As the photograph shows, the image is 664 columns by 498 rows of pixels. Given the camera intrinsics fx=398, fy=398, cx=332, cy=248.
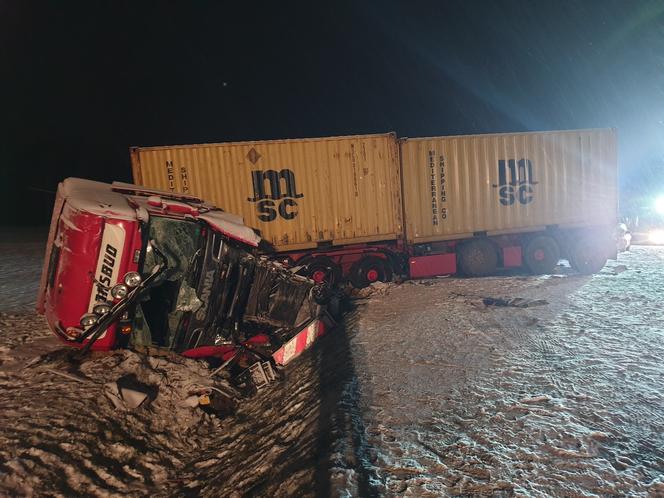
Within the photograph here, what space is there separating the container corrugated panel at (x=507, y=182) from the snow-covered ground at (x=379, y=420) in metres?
4.42

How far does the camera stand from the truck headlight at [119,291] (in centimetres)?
377

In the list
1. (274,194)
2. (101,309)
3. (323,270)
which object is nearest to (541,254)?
(323,270)

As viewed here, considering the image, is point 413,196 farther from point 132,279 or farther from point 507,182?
point 132,279

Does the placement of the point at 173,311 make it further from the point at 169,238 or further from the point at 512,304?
→ the point at 512,304

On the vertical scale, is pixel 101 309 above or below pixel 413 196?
below

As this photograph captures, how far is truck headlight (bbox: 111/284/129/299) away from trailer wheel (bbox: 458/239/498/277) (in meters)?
8.05

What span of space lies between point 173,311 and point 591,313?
5.83 metres

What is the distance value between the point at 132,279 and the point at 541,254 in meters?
9.74

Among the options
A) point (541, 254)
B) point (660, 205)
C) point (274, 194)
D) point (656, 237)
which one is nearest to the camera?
point (274, 194)

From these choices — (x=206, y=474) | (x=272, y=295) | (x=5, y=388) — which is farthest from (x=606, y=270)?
(x=5, y=388)

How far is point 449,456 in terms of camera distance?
2.82 meters

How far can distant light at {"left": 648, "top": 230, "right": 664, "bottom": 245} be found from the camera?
14.6 metres

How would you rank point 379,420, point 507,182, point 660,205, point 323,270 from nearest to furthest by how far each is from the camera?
point 379,420
point 323,270
point 507,182
point 660,205

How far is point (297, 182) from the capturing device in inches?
358
